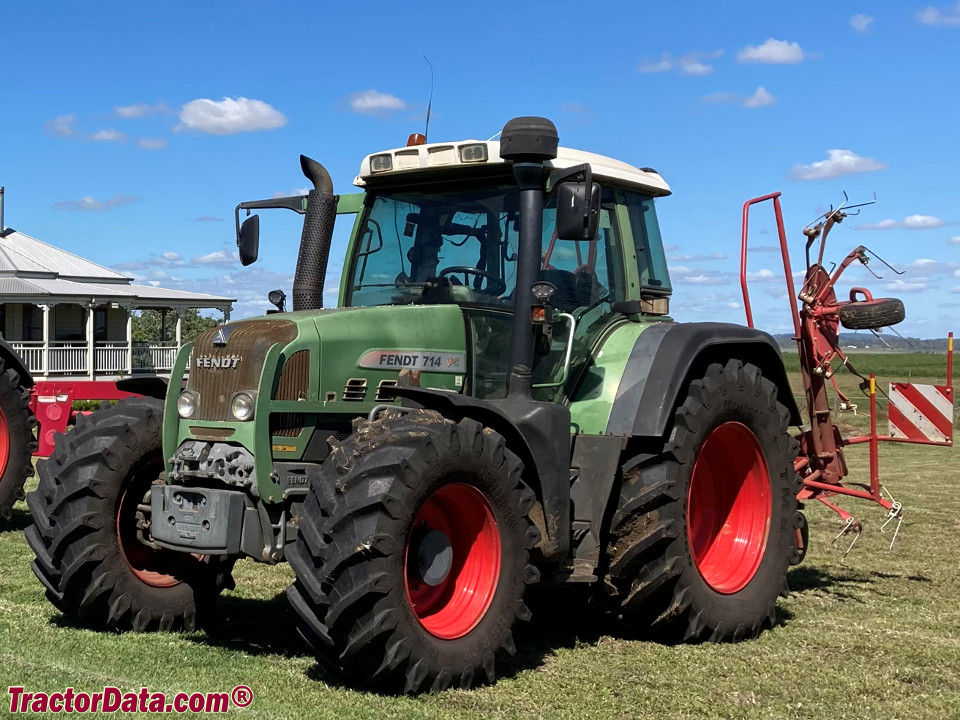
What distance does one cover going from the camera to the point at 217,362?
18.6ft

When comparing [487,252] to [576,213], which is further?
[487,252]

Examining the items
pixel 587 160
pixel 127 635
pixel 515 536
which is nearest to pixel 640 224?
pixel 587 160

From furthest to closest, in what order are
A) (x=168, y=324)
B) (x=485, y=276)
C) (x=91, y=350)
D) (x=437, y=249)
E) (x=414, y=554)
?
(x=168, y=324) → (x=91, y=350) → (x=437, y=249) → (x=485, y=276) → (x=414, y=554)

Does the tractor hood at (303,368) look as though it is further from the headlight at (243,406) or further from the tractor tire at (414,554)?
the tractor tire at (414,554)

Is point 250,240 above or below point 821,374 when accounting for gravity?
above

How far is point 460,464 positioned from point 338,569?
72 cm

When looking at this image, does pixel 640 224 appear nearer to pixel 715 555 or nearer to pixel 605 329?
pixel 605 329

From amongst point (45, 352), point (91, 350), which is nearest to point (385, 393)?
point (45, 352)

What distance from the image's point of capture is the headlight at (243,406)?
544cm

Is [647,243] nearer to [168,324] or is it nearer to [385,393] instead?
[385,393]

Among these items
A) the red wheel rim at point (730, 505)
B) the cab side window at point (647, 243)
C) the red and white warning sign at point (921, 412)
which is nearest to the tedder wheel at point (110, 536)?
the red wheel rim at point (730, 505)

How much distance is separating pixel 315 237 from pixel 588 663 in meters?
2.72

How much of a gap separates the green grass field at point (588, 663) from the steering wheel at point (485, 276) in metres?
1.85

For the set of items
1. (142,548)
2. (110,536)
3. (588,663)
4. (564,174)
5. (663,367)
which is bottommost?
(588,663)
